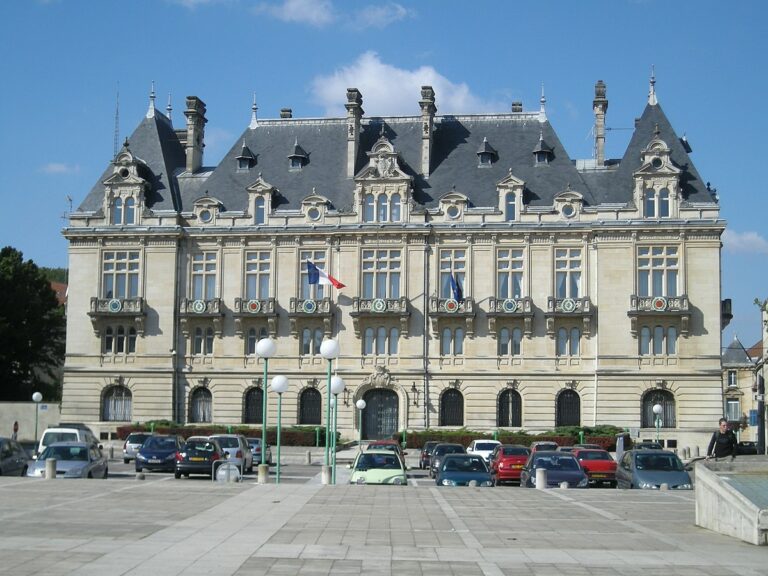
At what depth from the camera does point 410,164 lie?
7062cm

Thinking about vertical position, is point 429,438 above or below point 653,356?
below

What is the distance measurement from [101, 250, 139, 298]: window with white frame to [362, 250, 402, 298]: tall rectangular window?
47.0 feet

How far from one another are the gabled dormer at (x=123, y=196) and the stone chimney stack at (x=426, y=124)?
1723 cm

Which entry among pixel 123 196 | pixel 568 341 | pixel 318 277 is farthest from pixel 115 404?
pixel 568 341

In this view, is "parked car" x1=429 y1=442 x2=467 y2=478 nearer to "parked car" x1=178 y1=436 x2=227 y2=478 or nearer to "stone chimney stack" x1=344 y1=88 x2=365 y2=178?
"parked car" x1=178 y1=436 x2=227 y2=478

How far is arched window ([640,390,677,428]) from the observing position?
65.5 meters

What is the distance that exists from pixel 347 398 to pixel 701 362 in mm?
20656

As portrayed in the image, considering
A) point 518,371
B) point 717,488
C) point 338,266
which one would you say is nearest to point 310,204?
point 338,266

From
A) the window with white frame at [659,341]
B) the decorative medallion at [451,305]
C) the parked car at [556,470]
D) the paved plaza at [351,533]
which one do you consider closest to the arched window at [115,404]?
the decorative medallion at [451,305]

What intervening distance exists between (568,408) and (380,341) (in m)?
11.8

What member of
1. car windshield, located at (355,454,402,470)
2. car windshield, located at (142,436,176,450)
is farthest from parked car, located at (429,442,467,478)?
car windshield, located at (142,436,176,450)

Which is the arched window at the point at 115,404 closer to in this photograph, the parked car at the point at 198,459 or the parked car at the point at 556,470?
the parked car at the point at 198,459

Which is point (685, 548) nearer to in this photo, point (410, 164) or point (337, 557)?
point (337, 557)

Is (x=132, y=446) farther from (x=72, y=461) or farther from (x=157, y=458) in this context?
(x=72, y=461)
